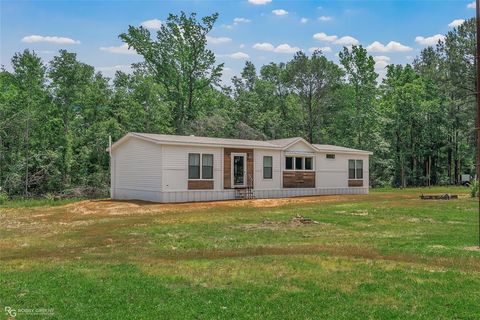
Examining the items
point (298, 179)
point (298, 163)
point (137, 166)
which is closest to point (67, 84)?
point (137, 166)

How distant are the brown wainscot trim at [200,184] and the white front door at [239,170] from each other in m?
1.63

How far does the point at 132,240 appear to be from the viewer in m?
10.9

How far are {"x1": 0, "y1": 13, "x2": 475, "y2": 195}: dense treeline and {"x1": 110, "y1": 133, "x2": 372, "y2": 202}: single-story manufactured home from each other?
360 inches

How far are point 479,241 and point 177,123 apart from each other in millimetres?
34017

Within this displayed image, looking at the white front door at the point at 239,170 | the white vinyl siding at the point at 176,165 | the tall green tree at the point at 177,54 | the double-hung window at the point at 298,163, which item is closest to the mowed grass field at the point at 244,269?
the white vinyl siding at the point at 176,165

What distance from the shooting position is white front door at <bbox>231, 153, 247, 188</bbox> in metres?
24.3

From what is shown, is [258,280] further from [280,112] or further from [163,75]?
[280,112]

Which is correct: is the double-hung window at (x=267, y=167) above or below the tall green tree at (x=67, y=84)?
below

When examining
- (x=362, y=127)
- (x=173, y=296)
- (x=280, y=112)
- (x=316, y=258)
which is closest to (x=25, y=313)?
(x=173, y=296)

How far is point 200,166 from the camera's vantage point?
74.6ft

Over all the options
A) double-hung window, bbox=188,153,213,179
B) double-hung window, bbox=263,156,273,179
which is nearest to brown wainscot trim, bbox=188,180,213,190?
double-hung window, bbox=188,153,213,179

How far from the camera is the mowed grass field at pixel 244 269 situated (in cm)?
570

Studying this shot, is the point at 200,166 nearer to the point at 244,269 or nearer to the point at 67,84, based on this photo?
the point at 244,269

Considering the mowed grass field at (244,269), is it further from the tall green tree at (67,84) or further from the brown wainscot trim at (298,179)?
the tall green tree at (67,84)
